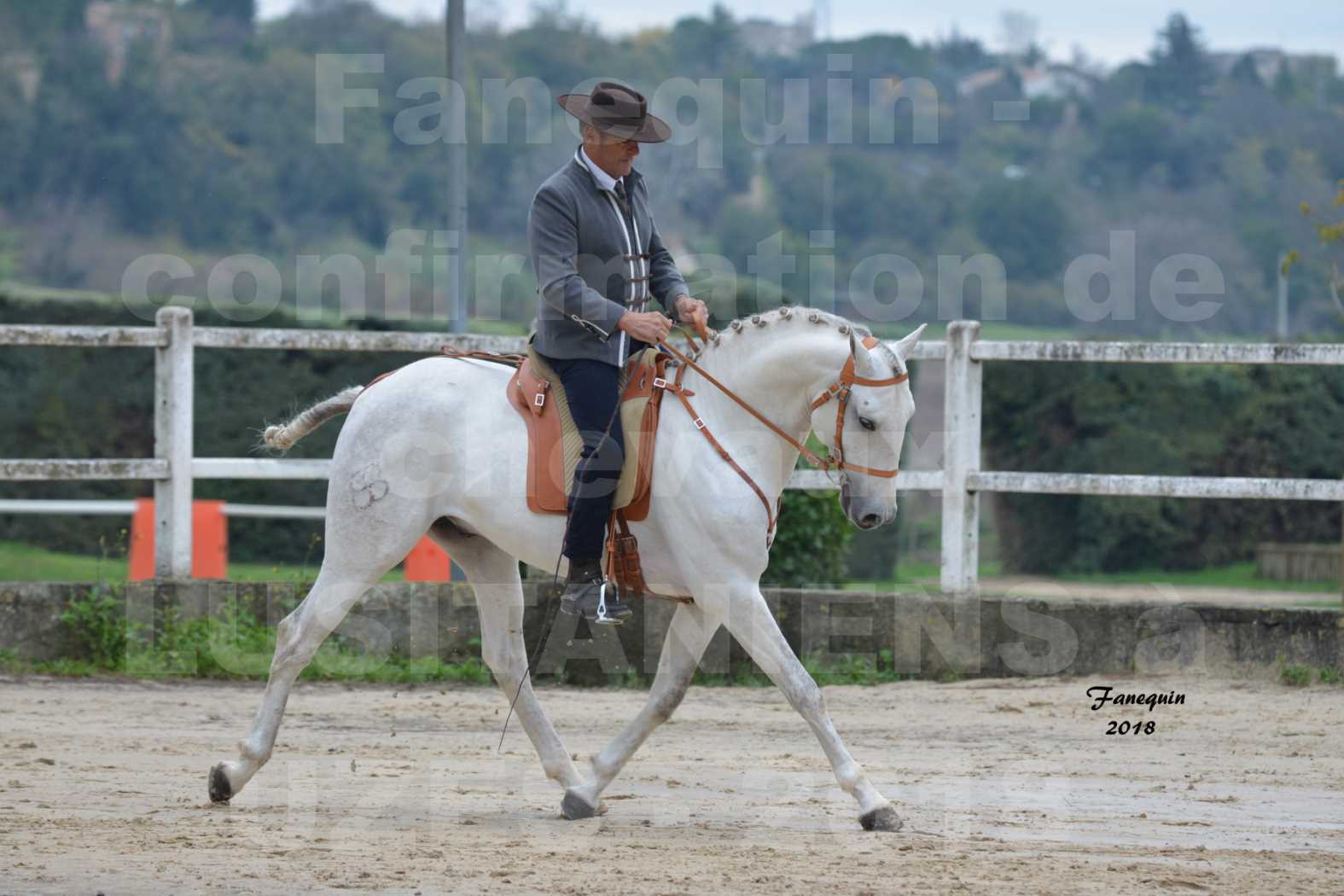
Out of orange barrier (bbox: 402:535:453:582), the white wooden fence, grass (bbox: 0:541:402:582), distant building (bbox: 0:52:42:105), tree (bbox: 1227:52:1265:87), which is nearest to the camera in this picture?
the white wooden fence

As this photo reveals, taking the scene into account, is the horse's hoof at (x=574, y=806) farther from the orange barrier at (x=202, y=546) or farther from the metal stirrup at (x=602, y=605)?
the orange barrier at (x=202, y=546)

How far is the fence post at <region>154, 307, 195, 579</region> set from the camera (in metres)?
9.70

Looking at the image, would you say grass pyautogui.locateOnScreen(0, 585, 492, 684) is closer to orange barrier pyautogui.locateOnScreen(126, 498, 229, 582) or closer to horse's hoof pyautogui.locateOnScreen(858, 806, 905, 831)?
horse's hoof pyautogui.locateOnScreen(858, 806, 905, 831)

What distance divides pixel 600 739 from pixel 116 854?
2972 millimetres

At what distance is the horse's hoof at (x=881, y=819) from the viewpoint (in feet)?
20.3

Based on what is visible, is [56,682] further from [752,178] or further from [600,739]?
[752,178]

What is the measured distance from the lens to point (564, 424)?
6.65m

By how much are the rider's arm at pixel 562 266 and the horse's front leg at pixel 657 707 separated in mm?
1230

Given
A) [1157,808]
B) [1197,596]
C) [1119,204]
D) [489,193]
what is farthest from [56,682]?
[1119,204]

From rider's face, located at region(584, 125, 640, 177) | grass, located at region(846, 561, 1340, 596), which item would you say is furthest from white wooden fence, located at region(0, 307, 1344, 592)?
grass, located at region(846, 561, 1340, 596)

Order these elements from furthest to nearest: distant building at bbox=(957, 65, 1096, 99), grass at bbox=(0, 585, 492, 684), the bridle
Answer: distant building at bbox=(957, 65, 1096, 99) → grass at bbox=(0, 585, 492, 684) → the bridle

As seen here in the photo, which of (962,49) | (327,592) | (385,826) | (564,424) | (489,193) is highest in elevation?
(962,49)

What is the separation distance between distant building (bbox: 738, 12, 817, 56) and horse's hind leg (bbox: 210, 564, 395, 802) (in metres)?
83.7

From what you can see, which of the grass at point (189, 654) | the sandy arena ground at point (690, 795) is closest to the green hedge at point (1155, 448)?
the sandy arena ground at point (690, 795)
